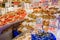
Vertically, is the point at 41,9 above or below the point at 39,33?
above

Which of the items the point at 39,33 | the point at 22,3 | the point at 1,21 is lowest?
the point at 39,33

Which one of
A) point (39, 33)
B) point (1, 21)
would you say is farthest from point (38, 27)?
point (1, 21)

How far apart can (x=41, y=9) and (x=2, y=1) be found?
31 centimetres

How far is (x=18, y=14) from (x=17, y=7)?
6 cm

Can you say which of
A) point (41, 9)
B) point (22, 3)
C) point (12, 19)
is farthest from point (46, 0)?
point (12, 19)

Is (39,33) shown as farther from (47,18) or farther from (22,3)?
(22,3)

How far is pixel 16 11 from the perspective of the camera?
47.5 inches

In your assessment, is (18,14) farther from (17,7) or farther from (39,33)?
(39,33)

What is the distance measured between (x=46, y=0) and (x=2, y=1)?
0.34m

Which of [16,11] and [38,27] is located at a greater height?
[16,11]

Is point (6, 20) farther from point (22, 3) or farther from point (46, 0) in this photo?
point (46, 0)

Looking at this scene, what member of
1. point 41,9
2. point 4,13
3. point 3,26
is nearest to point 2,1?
point 4,13

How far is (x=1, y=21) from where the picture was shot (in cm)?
115

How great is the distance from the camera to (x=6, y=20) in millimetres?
1169
